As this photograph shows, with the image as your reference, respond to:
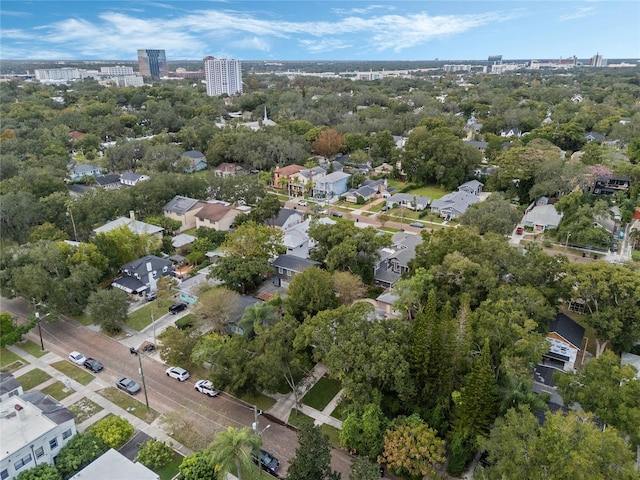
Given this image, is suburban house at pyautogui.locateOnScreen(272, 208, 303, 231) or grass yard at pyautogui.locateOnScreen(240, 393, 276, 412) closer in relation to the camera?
grass yard at pyautogui.locateOnScreen(240, 393, 276, 412)

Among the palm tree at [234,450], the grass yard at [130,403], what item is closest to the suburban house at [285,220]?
the grass yard at [130,403]

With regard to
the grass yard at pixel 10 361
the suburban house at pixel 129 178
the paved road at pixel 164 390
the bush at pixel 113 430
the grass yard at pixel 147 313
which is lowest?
the grass yard at pixel 10 361

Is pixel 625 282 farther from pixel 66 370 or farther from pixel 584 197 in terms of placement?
pixel 66 370

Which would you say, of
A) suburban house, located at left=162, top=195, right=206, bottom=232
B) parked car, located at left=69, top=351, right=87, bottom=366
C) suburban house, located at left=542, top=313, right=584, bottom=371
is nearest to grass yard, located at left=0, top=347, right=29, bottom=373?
parked car, located at left=69, top=351, right=87, bottom=366

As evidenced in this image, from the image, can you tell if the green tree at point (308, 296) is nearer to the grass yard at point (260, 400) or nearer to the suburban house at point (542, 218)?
the grass yard at point (260, 400)

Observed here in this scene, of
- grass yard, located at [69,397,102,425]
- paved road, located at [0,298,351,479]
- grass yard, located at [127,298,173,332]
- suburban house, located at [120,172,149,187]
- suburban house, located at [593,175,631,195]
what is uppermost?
suburban house, located at [593,175,631,195]

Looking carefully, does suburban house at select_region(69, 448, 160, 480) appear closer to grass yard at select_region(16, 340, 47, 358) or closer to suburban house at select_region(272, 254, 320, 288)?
grass yard at select_region(16, 340, 47, 358)
